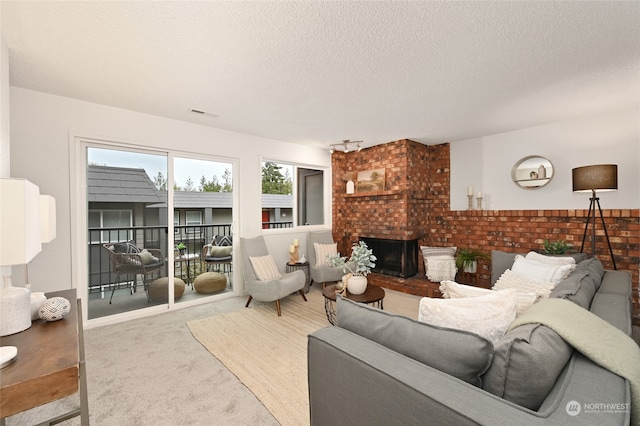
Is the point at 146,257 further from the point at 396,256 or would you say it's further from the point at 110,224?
the point at 396,256

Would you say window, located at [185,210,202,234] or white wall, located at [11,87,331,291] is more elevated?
white wall, located at [11,87,331,291]

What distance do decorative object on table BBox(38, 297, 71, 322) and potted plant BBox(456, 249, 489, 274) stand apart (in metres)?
4.36

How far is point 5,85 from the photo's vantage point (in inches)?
79.3

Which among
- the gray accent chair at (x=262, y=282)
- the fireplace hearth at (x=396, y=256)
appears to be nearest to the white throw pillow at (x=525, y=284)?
the fireplace hearth at (x=396, y=256)

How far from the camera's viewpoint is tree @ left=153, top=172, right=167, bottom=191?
3.56 m

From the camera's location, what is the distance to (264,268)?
3.73m

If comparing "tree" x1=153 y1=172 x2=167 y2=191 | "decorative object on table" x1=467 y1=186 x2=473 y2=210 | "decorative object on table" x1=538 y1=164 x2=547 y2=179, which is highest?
"decorative object on table" x1=538 y1=164 x2=547 y2=179

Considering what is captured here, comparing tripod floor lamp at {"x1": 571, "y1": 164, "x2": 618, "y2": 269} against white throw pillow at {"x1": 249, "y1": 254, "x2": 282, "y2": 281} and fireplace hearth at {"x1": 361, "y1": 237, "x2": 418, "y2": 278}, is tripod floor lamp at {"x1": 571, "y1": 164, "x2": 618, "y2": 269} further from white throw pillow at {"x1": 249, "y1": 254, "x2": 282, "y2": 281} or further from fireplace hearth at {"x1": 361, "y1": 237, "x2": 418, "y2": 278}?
white throw pillow at {"x1": 249, "y1": 254, "x2": 282, "y2": 281}

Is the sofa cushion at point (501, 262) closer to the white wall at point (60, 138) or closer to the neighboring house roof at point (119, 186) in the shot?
the white wall at point (60, 138)

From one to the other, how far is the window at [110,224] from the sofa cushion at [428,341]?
312cm

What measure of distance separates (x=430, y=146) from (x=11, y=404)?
17.8 ft

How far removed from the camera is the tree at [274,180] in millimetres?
4684

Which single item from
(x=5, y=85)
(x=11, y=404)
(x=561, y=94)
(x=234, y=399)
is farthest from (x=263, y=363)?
(x=561, y=94)

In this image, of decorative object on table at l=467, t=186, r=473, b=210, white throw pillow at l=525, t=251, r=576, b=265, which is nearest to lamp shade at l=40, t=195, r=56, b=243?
white throw pillow at l=525, t=251, r=576, b=265
